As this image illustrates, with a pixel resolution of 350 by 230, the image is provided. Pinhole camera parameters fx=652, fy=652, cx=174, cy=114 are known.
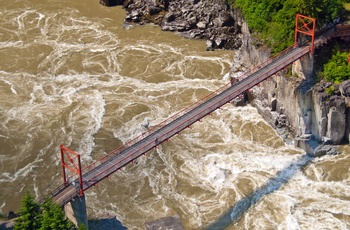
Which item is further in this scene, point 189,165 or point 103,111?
point 103,111

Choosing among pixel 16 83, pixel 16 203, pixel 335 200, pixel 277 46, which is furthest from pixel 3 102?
pixel 335 200

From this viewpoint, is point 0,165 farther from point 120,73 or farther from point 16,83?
point 120,73

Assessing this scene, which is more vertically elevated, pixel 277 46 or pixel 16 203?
pixel 277 46

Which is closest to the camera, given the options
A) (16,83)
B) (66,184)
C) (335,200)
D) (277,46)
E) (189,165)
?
(66,184)

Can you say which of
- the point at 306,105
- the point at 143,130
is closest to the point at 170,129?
the point at 143,130

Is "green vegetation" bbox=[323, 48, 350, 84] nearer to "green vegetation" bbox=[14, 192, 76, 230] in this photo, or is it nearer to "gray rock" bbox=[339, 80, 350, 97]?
"gray rock" bbox=[339, 80, 350, 97]

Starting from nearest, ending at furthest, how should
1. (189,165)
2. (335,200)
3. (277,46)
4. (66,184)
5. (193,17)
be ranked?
(66,184)
(335,200)
(189,165)
(277,46)
(193,17)

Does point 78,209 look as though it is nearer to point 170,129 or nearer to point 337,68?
point 170,129

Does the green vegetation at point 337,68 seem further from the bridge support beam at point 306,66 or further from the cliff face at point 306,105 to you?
the bridge support beam at point 306,66
